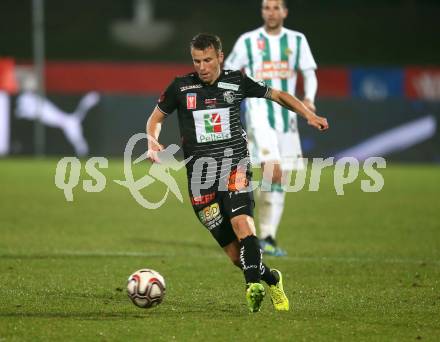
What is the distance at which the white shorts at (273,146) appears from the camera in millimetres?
11406

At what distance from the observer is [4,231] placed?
12.7 meters

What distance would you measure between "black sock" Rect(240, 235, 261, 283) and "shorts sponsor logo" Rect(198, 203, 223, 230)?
29 cm

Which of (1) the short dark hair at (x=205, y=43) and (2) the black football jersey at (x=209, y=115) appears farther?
(2) the black football jersey at (x=209, y=115)

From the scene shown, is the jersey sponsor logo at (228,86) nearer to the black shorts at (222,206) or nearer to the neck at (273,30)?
the black shorts at (222,206)

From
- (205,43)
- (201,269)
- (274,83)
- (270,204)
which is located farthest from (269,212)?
(205,43)

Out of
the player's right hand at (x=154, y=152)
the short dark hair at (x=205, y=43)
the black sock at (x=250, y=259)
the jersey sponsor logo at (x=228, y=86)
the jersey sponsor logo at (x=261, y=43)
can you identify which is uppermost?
the jersey sponsor logo at (x=261, y=43)

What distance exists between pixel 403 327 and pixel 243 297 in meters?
1.64

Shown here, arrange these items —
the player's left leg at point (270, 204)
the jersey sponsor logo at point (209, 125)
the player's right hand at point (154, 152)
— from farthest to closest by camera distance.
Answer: the player's left leg at point (270, 204)
the jersey sponsor logo at point (209, 125)
the player's right hand at point (154, 152)

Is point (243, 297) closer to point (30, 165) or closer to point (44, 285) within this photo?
point (44, 285)

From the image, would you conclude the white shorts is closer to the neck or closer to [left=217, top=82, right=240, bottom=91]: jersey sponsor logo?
the neck

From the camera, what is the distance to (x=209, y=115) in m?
7.77

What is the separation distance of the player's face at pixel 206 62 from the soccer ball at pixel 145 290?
159 centimetres

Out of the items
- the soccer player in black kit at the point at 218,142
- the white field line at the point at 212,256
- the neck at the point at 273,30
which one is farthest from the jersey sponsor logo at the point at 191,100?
the neck at the point at 273,30

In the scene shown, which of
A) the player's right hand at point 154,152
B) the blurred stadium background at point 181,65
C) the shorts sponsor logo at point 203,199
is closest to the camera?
the player's right hand at point 154,152
